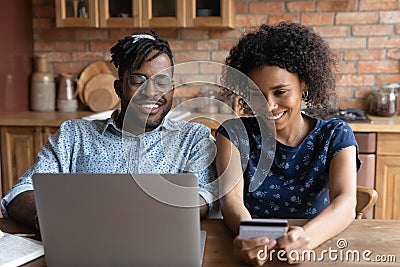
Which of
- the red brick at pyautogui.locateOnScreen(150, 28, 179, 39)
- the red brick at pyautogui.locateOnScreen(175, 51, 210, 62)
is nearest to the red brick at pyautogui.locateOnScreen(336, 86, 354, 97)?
the red brick at pyautogui.locateOnScreen(175, 51, 210, 62)

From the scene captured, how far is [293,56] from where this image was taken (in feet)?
4.78

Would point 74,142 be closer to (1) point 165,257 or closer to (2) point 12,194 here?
(2) point 12,194

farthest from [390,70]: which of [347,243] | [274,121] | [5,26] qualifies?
[5,26]

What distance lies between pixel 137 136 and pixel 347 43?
1.92m

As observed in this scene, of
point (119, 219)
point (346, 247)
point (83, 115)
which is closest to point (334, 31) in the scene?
point (83, 115)

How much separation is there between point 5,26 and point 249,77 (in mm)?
2088

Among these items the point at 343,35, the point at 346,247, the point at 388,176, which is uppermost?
the point at 343,35

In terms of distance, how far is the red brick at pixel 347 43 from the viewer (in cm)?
307

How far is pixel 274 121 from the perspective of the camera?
1511 millimetres

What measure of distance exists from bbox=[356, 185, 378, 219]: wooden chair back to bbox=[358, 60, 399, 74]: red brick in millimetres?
1673

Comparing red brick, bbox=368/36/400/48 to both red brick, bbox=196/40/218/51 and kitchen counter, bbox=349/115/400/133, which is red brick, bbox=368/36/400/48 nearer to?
kitchen counter, bbox=349/115/400/133

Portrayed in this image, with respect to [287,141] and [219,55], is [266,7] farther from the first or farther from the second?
[287,141]

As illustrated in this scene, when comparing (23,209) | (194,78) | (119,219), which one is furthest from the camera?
(194,78)

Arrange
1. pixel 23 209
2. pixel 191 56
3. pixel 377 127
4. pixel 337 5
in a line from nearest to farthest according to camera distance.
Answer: pixel 23 209 < pixel 377 127 < pixel 337 5 < pixel 191 56
